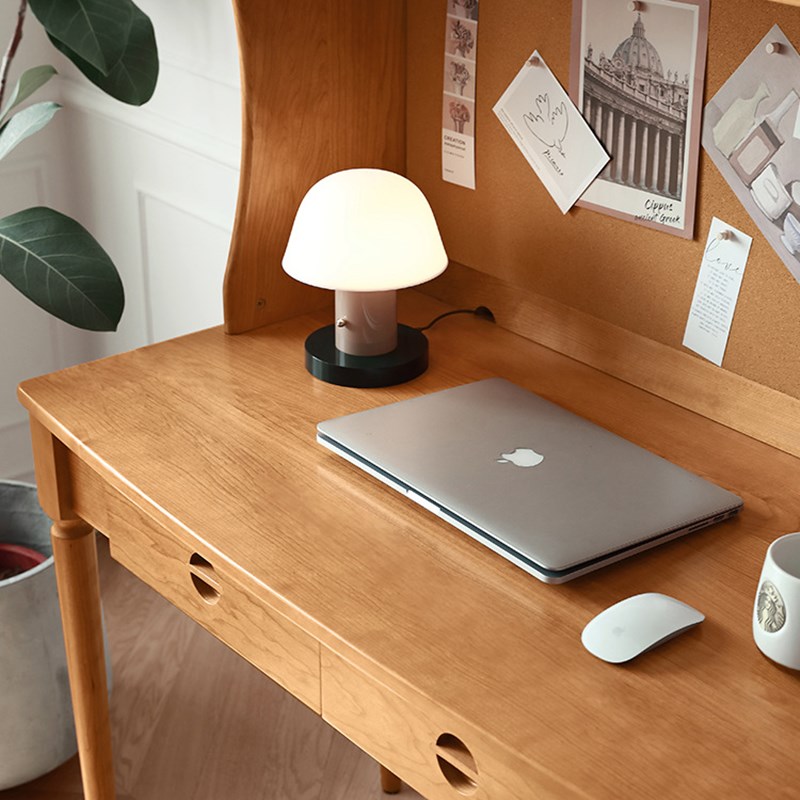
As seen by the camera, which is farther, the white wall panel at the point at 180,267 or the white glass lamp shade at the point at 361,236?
the white wall panel at the point at 180,267

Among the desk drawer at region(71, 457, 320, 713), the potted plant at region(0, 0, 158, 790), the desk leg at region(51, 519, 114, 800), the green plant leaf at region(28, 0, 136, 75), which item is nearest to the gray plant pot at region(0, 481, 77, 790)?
the potted plant at region(0, 0, 158, 790)

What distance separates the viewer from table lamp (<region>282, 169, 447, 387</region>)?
1.34m

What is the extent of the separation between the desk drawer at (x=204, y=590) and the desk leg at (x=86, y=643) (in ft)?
0.25

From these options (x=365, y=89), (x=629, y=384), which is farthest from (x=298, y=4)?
(x=629, y=384)

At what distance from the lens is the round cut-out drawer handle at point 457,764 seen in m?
0.93

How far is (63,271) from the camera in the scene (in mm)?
1465

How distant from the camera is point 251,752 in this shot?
186 centimetres

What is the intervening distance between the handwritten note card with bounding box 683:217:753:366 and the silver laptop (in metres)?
0.18

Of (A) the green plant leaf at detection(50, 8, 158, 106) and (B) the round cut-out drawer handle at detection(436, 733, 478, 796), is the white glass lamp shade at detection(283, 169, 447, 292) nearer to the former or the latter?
(A) the green plant leaf at detection(50, 8, 158, 106)

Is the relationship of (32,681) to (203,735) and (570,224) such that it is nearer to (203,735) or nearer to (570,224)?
(203,735)

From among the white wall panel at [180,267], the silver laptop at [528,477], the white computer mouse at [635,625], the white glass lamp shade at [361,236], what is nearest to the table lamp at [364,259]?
the white glass lamp shade at [361,236]

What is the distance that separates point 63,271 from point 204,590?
481mm

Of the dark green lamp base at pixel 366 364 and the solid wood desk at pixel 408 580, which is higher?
the dark green lamp base at pixel 366 364

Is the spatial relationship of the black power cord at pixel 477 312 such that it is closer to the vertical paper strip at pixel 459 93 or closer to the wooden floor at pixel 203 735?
the vertical paper strip at pixel 459 93
